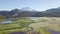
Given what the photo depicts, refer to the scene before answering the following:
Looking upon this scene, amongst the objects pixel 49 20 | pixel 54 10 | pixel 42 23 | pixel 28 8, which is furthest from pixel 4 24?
pixel 54 10

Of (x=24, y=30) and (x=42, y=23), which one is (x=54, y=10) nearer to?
(x=42, y=23)

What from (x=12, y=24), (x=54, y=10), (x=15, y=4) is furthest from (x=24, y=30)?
(x=54, y=10)

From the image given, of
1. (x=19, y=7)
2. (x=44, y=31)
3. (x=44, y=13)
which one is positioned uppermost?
(x=19, y=7)

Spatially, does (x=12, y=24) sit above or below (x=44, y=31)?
above

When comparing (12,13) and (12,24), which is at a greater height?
(12,13)

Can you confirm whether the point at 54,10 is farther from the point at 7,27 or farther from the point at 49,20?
the point at 7,27

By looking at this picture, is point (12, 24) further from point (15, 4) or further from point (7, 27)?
point (15, 4)

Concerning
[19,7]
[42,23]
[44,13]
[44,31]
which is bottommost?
[44,31]

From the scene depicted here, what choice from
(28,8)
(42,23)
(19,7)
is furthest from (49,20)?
(19,7)
